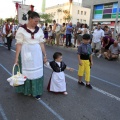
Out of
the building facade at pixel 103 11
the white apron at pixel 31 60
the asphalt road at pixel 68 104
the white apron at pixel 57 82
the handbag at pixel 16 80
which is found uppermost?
the building facade at pixel 103 11

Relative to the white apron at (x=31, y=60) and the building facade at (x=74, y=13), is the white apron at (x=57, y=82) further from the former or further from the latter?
the building facade at (x=74, y=13)

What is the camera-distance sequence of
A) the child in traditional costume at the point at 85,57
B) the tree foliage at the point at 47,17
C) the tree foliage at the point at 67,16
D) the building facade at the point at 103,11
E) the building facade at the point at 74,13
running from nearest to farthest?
the child in traditional costume at the point at 85,57
the building facade at the point at 103,11
the tree foliage at the point at 67,16
the building facade at the point at 74,13
the tree foliage at the point at 47,17

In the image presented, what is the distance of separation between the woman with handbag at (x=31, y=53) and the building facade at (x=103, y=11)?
21221 millimetres

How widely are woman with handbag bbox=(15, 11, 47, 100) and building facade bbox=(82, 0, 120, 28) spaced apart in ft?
69.6

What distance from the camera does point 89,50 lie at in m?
6.33

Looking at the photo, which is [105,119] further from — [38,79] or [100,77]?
[100,77]

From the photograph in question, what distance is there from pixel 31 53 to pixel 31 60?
15 cm

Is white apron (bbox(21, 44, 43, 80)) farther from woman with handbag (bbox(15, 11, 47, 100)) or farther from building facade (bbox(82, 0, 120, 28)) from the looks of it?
building facade (bbox(82, 0, 120, 28))

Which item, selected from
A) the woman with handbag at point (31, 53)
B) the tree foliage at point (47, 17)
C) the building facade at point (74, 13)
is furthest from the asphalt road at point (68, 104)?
the tree foliage at point (47, 17)

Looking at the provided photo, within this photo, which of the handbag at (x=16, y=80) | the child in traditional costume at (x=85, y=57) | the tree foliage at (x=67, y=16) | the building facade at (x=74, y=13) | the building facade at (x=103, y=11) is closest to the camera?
the handbag at (x=16, y=80)

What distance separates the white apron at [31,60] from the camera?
4.92m

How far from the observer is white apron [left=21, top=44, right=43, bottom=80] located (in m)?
4.92

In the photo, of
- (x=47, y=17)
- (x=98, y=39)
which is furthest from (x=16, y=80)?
(x=47, y=17)

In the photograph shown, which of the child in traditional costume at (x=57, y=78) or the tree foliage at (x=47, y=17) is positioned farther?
the tree foliage at (x=47, y=17)
